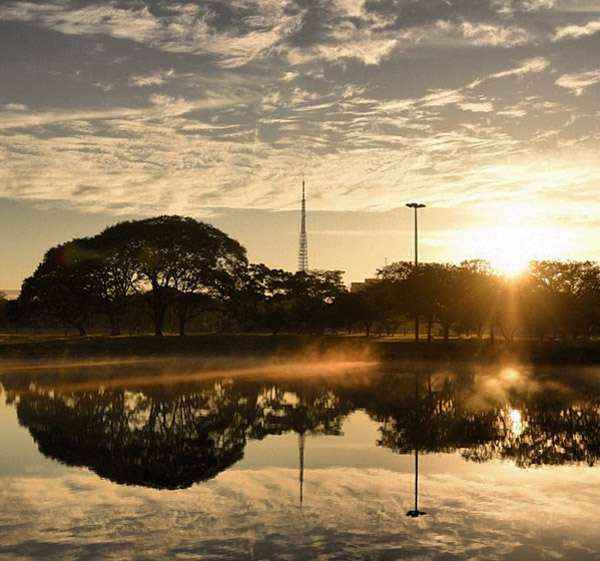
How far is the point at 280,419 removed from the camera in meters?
29.9

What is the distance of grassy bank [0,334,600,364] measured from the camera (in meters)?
71.2

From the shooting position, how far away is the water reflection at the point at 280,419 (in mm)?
21547

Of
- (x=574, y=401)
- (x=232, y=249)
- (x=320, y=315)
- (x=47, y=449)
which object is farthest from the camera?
(x=320, y=315)

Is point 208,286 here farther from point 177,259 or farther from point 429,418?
point 429,418

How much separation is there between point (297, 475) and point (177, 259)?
236 feet

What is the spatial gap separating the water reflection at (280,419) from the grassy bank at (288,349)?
23.9 meters

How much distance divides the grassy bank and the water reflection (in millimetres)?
23890

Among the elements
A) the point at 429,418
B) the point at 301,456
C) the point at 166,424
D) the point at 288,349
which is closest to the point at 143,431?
the point at 166,424

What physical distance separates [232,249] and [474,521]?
81718 millimetres

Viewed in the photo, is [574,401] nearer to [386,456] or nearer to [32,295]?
[386,456]

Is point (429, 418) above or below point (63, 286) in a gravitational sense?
below

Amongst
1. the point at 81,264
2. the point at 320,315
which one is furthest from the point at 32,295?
the point at 320,315

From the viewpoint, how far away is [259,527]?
14133 millimetres

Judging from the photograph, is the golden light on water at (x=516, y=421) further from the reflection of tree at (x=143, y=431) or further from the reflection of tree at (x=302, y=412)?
the reflection of tree at (x=143, y=431)
